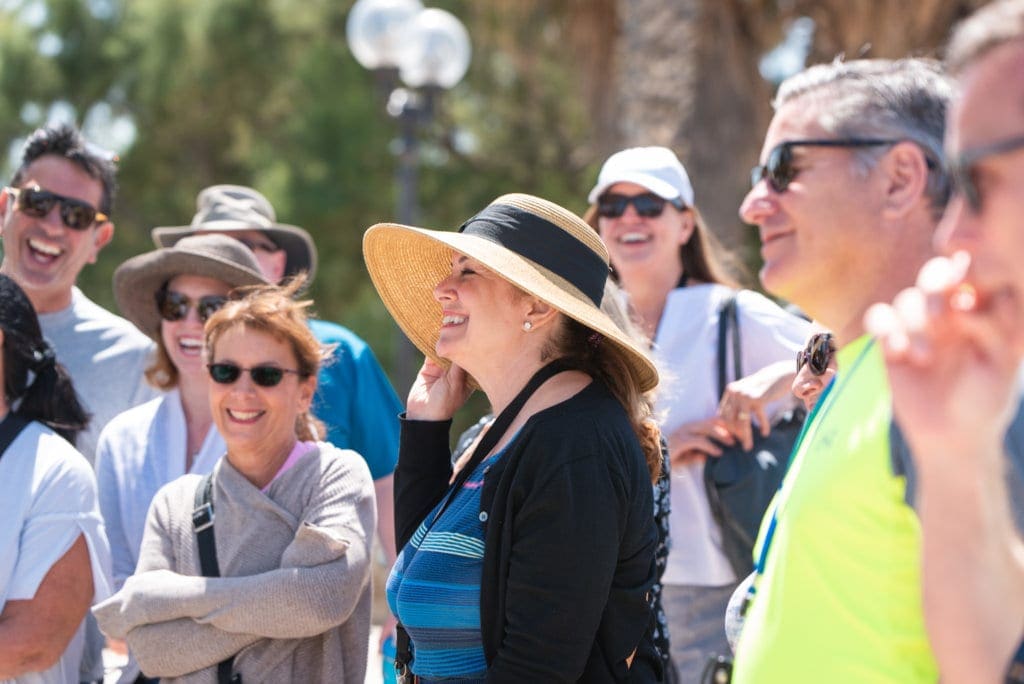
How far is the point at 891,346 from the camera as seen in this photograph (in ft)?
4.47

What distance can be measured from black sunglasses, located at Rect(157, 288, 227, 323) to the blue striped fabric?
5.69 feet

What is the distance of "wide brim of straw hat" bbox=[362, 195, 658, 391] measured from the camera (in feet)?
8.91

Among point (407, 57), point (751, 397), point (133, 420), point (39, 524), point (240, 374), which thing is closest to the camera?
point (39, 524)

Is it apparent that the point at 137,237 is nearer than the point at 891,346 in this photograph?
No

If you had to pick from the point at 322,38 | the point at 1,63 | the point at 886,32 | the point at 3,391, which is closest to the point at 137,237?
the point at 1,63

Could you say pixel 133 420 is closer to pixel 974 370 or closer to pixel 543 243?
pixel 543 243

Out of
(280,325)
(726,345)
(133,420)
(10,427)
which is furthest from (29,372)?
(726,345)

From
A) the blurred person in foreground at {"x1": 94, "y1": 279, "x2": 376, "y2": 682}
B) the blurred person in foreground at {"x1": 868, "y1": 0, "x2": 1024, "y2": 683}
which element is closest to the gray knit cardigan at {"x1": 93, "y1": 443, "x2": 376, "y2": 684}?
the blurred person in foreground at {"x1": 94, "y1": 279, "x2": 376, "y2": 682}

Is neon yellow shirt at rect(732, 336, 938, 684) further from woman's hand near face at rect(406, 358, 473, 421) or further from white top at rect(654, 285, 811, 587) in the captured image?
white top at rect(654, 285, 811, 587)

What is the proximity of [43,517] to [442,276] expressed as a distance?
1250 mm

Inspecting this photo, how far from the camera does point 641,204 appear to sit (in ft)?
13.8

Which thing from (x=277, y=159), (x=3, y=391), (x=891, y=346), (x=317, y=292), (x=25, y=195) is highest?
(x=891, y=346)

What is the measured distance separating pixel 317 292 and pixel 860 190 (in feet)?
44.0

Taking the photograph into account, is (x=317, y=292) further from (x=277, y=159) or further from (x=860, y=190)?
(x=860, y=190)
